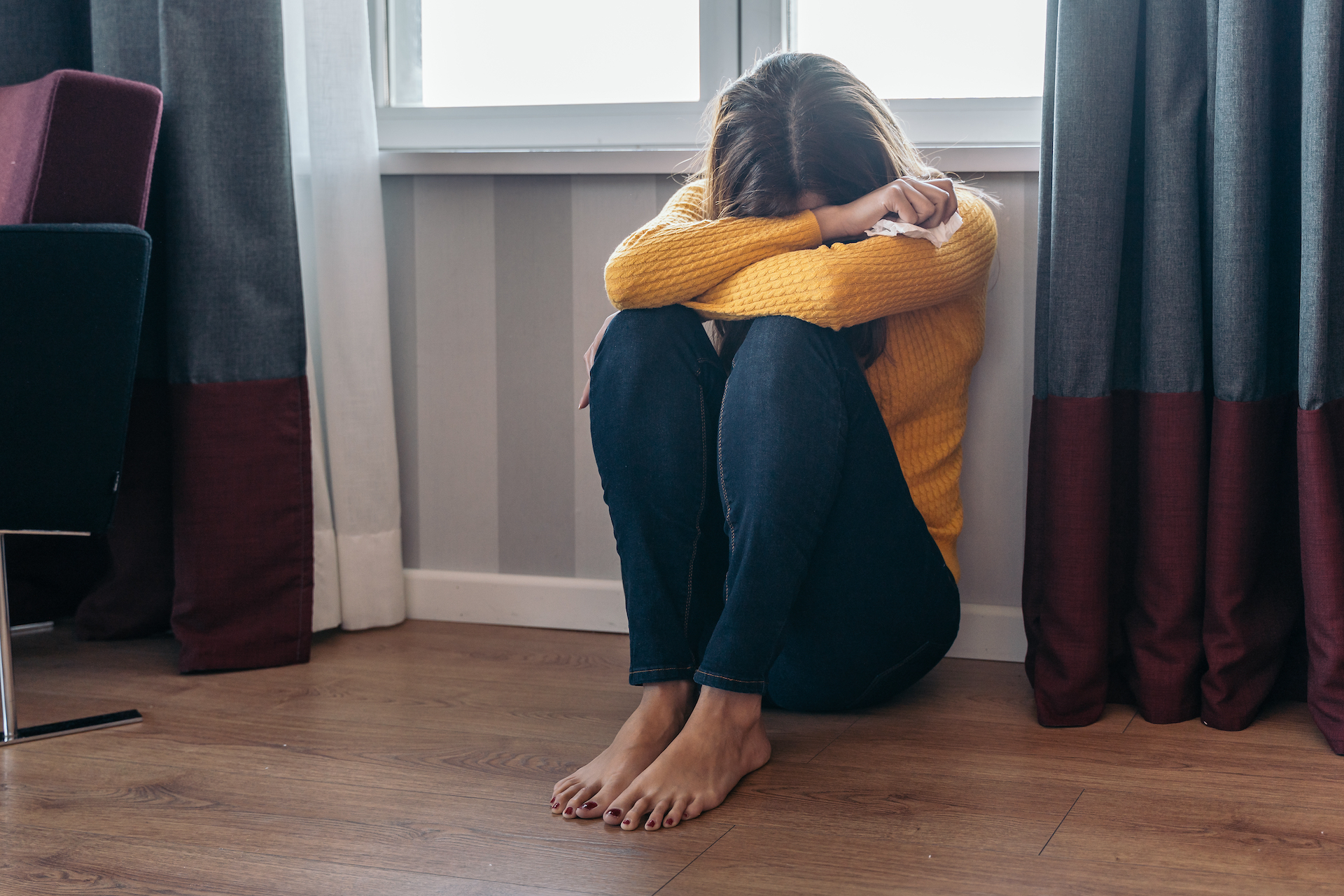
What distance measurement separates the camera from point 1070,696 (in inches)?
49.8

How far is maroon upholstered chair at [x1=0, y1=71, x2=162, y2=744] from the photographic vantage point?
1.19 metres

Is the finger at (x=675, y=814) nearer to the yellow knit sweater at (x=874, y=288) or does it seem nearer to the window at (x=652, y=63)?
the yellow knit sweater at (x=874, y=288)

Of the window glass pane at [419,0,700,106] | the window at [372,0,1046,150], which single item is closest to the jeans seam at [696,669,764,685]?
the window at [372,0,1046,150]

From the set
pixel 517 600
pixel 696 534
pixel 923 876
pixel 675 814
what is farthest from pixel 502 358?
pixel 923 876

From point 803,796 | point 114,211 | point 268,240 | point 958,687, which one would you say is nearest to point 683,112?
point 268,240

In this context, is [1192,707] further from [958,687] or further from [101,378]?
[101,378]

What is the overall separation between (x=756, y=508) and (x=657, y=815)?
30cm

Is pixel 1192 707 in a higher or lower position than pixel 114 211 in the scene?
lower

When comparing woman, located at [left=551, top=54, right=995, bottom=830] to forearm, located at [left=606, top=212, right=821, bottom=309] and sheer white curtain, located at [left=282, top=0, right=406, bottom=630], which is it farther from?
sheer white curtain, located at [left=282, top=0, right=406, bottom=630]

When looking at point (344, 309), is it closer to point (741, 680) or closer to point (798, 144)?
point (798, 144)

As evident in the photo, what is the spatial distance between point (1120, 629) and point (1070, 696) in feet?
0.41

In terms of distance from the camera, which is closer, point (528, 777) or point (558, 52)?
point (528, 777)

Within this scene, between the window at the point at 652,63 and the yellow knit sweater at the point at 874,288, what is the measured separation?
35 centimetres

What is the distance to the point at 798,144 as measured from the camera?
3.98 feet
